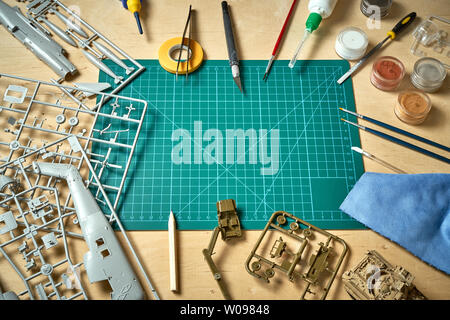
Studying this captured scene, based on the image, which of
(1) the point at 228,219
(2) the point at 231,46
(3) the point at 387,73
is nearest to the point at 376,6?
(3) the point at 387,73

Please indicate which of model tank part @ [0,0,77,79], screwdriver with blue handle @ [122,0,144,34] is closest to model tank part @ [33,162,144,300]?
model tank part @ [0,0,77,79]

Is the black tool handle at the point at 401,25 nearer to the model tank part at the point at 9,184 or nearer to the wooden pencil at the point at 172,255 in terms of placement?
the wooden pencil at the point at 172,255

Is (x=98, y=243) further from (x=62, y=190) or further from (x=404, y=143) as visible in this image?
(x=404, y=143)

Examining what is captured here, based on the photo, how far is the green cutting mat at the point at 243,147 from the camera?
1.54m

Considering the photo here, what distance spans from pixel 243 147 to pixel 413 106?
840mm

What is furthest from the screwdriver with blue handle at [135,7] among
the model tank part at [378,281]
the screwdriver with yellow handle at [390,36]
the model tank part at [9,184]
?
the model tank part at [378,281]

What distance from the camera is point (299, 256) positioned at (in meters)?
1.39

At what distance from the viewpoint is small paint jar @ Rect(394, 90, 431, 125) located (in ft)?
5.30

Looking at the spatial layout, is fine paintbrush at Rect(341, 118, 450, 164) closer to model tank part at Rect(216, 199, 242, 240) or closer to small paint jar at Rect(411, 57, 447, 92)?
small paint jar at Rect(411, 57, 447, 92)

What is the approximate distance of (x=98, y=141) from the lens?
154 cm

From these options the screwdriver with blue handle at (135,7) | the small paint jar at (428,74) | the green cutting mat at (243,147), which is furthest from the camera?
the screwdriver with blue handle at (135,7)

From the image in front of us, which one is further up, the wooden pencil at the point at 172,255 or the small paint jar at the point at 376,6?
the small paint jar at the point at 376,6

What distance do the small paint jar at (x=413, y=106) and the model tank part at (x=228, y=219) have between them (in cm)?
93
